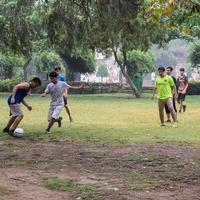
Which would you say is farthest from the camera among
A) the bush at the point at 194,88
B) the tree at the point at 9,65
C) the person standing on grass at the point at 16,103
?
the tree at the point at 9,65

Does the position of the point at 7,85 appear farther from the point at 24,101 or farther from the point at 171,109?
the point at 24,101

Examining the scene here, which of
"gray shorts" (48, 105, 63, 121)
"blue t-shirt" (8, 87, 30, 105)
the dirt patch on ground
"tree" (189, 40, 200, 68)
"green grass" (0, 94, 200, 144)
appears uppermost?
"tree" (189, 40, 200, 68)

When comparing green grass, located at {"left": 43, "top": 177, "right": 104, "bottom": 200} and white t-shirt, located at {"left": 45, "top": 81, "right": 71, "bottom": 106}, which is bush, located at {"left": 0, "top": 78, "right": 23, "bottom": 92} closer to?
white t-shirt, located at {"left": 45, "top": 81, "right": 71, "bottom": 106}

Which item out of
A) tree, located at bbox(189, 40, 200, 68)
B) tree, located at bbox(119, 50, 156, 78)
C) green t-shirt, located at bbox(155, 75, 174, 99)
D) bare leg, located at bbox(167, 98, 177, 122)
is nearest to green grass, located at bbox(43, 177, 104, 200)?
bare leg, located at bbox(167, 98, 177, 122)

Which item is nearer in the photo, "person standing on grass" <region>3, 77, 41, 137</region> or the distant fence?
"person standing on grass" <region>3, 77, 41, 137</region>

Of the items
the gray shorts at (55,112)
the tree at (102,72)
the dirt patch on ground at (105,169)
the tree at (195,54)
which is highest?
the tree at (195,54)

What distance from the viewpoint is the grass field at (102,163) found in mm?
7246

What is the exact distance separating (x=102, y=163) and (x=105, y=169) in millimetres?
573

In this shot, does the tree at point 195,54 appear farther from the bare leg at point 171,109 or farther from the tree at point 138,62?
the bare leg at point 171,109

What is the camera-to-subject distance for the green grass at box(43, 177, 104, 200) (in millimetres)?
7082

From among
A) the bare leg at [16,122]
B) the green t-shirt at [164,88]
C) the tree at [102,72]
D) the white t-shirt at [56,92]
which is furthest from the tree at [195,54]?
the tree at [102,72]

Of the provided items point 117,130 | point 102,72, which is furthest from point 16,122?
point 102,72

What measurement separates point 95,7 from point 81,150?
3.25 m

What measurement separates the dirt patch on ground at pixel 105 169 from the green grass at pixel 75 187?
0.10 meters
